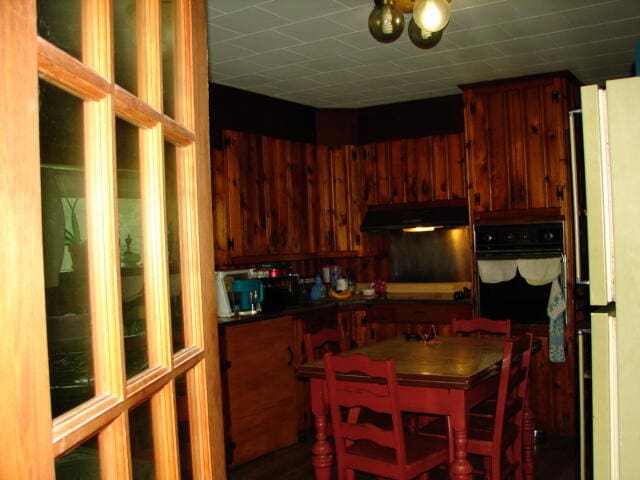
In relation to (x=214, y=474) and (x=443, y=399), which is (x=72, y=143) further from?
(x=443, y=399)

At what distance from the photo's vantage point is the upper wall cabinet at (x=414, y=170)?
5.29 meters

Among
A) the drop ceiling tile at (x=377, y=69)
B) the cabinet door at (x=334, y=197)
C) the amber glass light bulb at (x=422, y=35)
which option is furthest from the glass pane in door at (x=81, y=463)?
the cabinet door at (x=334, y=197)

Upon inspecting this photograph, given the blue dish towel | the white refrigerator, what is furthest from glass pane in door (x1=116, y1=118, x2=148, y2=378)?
the blue dish towel

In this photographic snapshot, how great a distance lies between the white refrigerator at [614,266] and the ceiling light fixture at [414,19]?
1.11 metres

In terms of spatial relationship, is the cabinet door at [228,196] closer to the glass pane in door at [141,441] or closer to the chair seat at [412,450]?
the chair seat at [412,450]

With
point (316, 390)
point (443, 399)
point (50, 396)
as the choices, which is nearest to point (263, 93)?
point (316, 390)

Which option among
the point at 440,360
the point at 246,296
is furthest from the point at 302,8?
the point at 246,296

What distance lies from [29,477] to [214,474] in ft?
2.32

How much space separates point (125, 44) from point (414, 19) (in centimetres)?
176

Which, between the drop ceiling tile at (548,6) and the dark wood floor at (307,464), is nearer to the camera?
the drop ceiling tile at (548,6)

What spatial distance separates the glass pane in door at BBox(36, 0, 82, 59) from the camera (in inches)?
28.1

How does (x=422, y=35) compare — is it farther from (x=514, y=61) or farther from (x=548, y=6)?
(x=514, y=61)

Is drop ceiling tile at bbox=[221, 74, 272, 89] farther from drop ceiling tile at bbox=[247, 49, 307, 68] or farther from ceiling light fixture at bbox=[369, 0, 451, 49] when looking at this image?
ceiling light fixture at bbox=[369, 0, 451, 49]

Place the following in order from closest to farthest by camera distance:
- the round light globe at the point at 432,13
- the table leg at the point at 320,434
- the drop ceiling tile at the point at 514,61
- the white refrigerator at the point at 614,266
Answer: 1. the white refrigerator at the point at 614,266
2. the round light globe at the point at 432,13
3. the table leg at the point at 320,434
4. the drop ceiling tile at the point at 514,61
